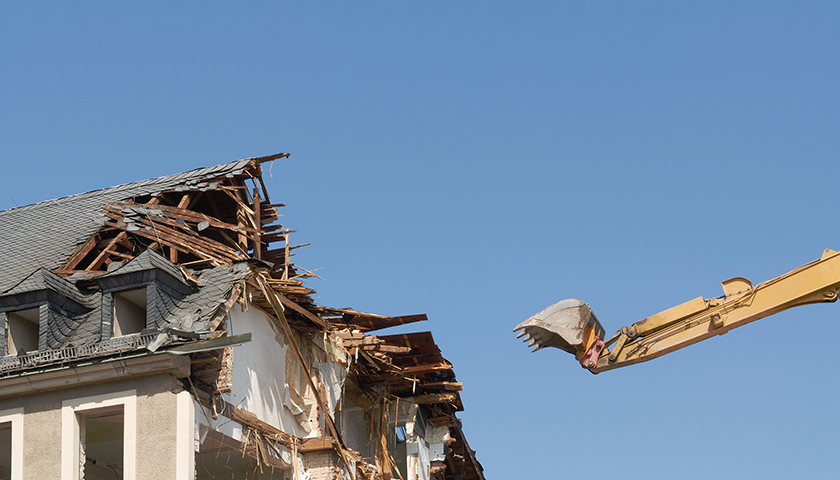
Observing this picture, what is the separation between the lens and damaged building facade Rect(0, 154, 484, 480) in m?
20.1

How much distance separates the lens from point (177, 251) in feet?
78.5

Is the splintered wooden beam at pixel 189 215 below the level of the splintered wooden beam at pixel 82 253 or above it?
above

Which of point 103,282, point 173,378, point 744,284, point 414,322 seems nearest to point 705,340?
point 744,284

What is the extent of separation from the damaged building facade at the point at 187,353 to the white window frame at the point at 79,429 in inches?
1.0

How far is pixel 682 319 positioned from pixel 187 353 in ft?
29.4

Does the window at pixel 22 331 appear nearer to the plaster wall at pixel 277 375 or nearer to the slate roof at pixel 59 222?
the slate roof at pixel 59 222

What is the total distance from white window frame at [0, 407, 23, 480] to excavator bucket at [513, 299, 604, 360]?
908 cm

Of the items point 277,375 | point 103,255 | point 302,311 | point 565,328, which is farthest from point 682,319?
point 103,255

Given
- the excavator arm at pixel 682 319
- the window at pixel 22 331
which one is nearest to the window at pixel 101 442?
the window at pixel 22 331

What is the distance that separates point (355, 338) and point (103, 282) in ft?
23.1

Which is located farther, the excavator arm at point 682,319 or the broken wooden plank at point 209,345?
the excavator arm at point 682,319

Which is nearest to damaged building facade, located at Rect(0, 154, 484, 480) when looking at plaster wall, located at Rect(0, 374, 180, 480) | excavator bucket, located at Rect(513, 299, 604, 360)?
plaster wall, located at Rect(0, 374, 180, 480)

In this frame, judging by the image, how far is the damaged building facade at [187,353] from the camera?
20.1m

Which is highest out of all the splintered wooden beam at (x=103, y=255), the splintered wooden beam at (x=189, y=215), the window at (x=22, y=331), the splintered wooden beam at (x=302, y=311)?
the splintered wooden beam at (x=189, y=215)
